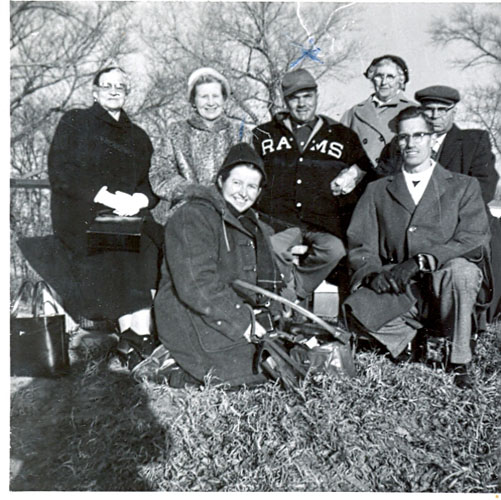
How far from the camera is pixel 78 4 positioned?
12.4ft

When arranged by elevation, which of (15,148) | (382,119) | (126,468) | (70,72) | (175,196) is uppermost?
(70,72)

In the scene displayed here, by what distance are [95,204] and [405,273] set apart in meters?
2.14

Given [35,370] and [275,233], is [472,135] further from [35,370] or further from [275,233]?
[35,370]

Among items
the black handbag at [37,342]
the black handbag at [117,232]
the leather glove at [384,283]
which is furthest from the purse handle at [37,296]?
the leather glove at [384,283]

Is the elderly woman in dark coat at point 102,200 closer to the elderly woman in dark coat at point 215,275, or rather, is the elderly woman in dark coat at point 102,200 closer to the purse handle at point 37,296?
the purse handle at point 37,296

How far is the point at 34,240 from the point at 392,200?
2.53m

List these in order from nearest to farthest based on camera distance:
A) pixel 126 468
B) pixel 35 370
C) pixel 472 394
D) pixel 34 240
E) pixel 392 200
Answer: pixel 126 468 < pixel 472 394 < pixel 35 370 < pixel 392 200 < pixel 34 240

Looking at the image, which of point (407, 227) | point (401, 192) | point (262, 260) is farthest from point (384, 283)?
point (262, 260)

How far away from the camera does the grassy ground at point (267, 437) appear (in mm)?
2484

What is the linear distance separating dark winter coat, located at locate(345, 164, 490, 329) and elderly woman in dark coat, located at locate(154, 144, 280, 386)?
2.25 ft

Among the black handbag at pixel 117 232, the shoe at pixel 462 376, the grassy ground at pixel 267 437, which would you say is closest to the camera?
the grassy ground at pixel 267 437

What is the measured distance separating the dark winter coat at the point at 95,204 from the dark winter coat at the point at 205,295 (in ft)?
1.59

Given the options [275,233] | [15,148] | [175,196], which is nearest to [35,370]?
[175,196]

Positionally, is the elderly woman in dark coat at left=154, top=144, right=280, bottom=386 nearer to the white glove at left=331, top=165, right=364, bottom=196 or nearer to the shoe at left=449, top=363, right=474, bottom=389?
the white glove at left=331, top=165, right=364, bottom=196
